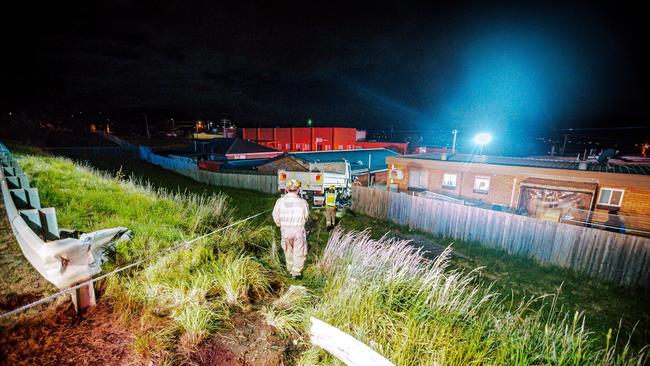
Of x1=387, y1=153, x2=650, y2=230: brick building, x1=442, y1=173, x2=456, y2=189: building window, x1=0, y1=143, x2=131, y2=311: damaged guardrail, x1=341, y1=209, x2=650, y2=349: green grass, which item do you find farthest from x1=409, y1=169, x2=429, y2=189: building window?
x1=0, y1=143, x2=131, y2=311: damaged guardrail

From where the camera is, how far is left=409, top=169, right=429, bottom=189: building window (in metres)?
17.5

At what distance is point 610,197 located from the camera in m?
12.2

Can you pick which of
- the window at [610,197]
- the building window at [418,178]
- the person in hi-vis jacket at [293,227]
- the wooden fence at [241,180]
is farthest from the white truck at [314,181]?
the window at [610,197]

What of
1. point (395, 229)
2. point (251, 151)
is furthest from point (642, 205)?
point (251, 151)

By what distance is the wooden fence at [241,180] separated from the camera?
643 inches

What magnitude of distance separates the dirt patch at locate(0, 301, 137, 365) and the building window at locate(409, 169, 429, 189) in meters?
17.1

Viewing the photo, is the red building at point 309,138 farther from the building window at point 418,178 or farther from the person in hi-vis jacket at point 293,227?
the person in hi-vis jacket at point 293,227

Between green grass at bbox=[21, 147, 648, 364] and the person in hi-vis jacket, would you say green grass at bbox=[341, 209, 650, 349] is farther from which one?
the person in hi-vis jacket

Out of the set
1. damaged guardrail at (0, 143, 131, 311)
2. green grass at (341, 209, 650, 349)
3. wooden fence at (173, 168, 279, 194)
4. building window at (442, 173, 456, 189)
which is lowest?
green grass at (341, 209, 650, 349)

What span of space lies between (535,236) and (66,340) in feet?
33.6

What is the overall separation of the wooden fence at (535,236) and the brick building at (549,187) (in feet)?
12.4

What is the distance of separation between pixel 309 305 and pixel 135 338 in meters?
1.89

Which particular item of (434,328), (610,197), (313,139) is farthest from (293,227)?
(313,139)

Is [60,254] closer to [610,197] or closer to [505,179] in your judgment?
[505,179]
